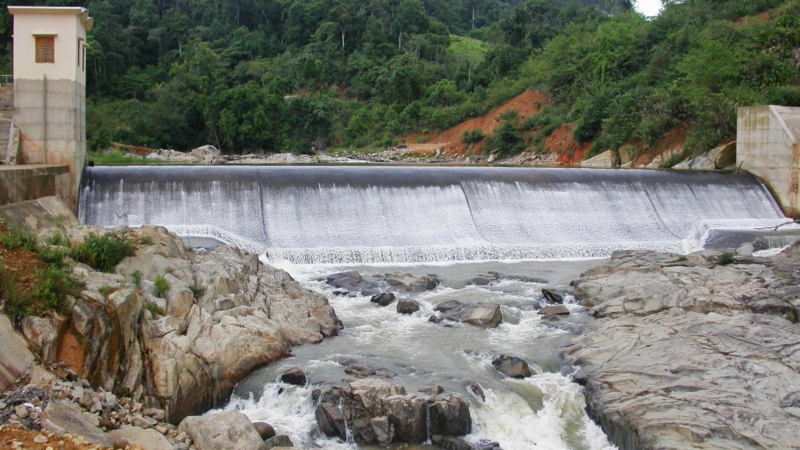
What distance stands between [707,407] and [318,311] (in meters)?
5.97

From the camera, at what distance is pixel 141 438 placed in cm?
628

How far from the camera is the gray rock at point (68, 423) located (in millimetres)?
5742

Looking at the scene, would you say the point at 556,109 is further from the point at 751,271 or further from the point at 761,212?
the point at 751,271

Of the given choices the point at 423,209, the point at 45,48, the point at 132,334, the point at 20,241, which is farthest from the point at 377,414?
the point at 45,48

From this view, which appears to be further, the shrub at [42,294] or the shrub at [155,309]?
the shrub at [155,309]

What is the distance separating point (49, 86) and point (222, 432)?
484 inches

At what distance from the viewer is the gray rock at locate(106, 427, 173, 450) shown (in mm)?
6133

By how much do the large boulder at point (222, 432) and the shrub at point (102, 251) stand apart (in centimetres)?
289

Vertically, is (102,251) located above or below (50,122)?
below

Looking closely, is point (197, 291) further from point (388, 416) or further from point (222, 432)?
point (388, 416)

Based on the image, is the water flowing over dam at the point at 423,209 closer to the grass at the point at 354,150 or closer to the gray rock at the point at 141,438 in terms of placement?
the gray rock at the point at 141,438

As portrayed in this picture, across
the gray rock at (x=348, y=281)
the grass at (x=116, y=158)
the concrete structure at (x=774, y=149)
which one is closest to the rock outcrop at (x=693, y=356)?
the gray rock at (x=348, y=281)

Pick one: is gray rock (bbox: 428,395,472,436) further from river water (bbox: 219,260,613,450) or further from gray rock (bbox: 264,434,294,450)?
gray rock (bbox: 264,434,294,450)

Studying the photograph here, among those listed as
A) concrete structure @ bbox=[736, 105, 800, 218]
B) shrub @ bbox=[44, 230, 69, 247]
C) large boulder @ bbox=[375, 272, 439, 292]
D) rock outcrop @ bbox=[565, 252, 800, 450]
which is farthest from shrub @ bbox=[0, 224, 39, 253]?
concrete structure @ bbox=[736, 105, 800, 218]
